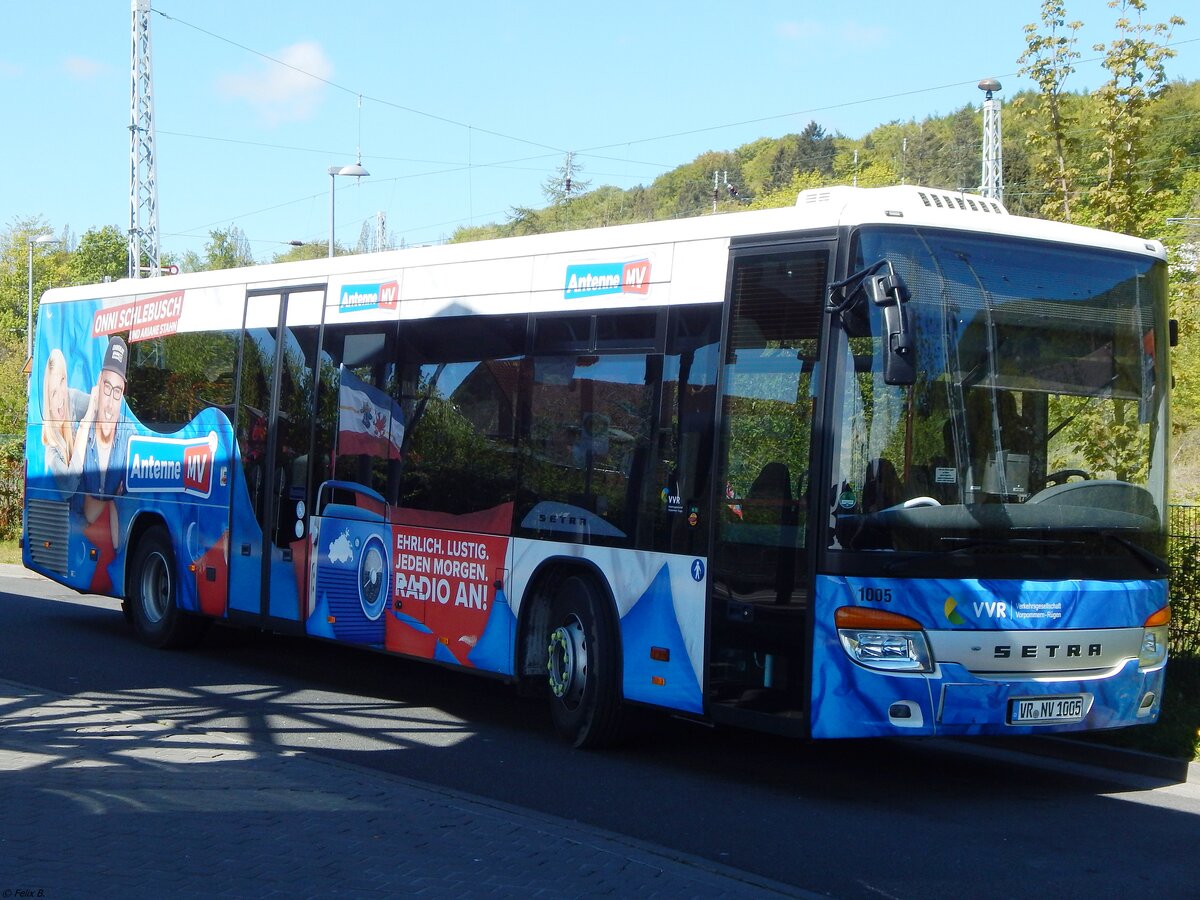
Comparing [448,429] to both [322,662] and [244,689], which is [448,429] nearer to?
[244,689]

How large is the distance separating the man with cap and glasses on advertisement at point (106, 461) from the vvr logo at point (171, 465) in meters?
0.26

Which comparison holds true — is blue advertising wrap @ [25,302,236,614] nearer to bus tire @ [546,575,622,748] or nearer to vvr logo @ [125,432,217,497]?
vvr logo @ [125,432,217,497]

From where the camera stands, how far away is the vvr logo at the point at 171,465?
13.1m

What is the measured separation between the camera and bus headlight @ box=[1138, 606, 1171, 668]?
8227mm

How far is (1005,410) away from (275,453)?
6.60 m

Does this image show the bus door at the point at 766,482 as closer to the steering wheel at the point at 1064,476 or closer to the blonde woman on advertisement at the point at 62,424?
the steering wheel at the point at 1064,476

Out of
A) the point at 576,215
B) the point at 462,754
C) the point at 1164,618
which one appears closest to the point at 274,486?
the point at 462,754

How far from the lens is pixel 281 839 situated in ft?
21.0

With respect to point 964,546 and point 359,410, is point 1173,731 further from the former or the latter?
point 359,410

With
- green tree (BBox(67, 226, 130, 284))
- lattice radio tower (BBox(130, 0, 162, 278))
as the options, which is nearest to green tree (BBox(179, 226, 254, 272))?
green tree (BBox(67, 226, 130, 284))

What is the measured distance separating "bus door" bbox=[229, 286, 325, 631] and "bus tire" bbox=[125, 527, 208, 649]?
1.32 m

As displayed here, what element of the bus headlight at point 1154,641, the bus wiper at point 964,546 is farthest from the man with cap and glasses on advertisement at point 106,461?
→ the bus headlight at point 1154,641

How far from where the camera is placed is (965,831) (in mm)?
7266

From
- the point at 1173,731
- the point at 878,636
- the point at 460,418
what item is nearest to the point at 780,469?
the point at 878,636
